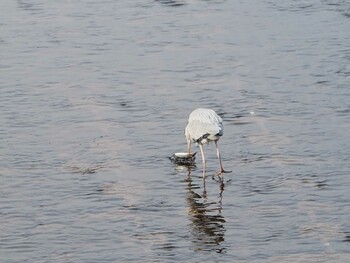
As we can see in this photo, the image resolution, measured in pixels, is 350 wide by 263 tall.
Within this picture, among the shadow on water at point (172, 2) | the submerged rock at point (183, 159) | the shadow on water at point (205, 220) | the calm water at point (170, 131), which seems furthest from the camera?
the shadow on water at point (172, 2)

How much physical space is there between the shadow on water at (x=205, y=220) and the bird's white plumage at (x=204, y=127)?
0.68 m

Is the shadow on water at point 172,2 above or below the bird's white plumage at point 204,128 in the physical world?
below

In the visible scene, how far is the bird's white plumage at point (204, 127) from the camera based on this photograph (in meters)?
17.9

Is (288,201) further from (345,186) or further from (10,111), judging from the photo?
(10,111)

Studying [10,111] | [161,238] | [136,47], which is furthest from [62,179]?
[136,47]

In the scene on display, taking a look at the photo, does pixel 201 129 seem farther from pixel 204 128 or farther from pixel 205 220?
pixel 205 220

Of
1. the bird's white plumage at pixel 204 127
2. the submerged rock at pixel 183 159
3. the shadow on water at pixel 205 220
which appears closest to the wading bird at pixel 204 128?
the bird's white plumage at pixel 204 127

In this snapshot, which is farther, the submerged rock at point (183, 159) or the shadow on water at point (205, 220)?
the submerged rock at point (183, 159)

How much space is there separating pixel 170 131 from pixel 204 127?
8.11ft

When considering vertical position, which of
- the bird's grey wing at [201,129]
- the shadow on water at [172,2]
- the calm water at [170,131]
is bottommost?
the shadow on water at [172,2]

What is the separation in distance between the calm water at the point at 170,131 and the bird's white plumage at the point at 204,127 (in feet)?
1.71

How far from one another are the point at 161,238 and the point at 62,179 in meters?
3.05

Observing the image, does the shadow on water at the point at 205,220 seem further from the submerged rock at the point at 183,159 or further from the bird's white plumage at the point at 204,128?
the submerged rock at the point at 183,159

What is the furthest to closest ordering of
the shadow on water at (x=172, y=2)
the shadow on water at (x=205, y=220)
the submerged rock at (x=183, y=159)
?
the shadow on water at (x=172, y=2)
the submerged rock at (x=183, y=159)
the shadow on water at (x=205, y=220)
